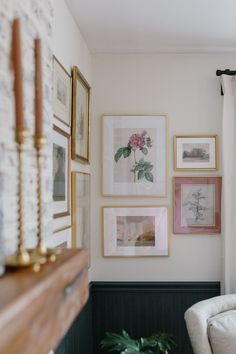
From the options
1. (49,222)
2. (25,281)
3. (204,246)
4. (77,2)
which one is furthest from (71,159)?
(25,281)

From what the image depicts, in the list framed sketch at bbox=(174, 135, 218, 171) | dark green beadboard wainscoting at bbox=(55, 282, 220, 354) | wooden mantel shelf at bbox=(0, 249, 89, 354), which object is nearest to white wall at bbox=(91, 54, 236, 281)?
framed sketch at bbox=(174, 135, 218, 171)

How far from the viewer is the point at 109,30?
10.8ft

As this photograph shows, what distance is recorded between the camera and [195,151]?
3775 mm

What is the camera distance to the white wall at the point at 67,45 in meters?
2.60

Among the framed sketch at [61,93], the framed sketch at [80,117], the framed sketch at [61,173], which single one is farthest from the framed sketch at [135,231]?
the framed sketch at [61,93]

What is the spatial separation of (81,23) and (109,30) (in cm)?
23

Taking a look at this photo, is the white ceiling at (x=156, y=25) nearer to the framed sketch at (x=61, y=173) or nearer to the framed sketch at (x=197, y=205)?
the framed sketch at (x=61, y=173)

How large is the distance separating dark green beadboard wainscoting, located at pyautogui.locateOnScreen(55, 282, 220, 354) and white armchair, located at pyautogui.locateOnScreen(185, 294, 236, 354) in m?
0.59

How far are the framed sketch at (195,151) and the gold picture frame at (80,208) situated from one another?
70 centimetres

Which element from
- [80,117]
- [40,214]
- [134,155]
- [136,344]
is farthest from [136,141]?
[40,214]

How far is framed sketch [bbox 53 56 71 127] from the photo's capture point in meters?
2.52

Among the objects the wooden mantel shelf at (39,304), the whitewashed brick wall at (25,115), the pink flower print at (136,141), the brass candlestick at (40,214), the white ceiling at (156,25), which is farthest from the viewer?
the pink flower print at (136,141)

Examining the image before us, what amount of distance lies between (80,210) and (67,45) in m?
1.01

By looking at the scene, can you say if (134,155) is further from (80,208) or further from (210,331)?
(210,331)
